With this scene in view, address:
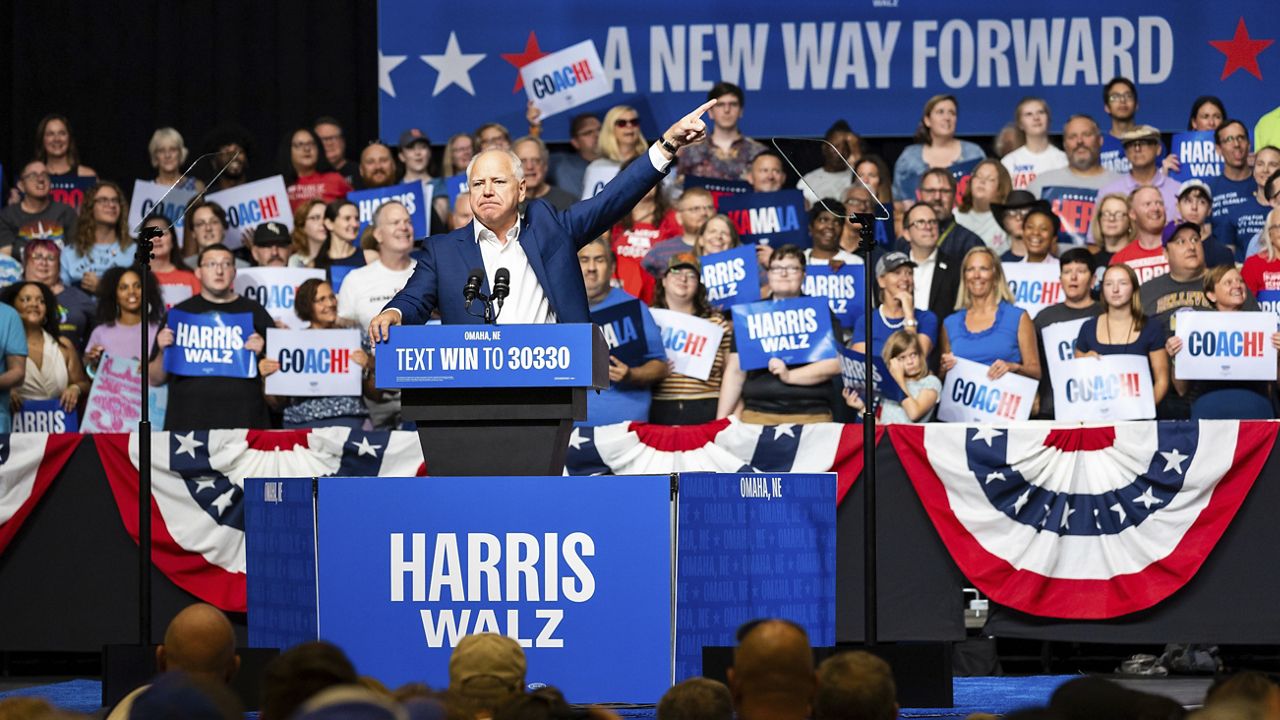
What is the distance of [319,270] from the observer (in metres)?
10.3

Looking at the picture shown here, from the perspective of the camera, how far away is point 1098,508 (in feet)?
26.5

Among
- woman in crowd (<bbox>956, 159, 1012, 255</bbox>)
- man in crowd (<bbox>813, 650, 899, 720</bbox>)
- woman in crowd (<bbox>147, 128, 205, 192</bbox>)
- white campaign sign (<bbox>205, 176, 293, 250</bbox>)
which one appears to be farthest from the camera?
woman in crowd (<bbox>147, 128, 205, 192</bbox>)

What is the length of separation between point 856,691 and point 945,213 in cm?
737

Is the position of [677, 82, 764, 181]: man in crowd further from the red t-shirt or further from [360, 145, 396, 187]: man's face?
the red t-shirt

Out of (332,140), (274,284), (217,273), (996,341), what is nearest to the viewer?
(996,341)

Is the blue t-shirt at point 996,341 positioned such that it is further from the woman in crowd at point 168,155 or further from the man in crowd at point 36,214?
the man in crowd at point 36,214

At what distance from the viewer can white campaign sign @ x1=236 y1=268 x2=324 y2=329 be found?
10211mm

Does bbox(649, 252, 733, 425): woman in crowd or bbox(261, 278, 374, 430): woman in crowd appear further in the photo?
bbox(261, 278, 374, 430): woman in crowd

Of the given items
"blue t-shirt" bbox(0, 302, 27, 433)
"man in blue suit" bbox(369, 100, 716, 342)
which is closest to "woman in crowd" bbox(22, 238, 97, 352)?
"blue t-shirt" bbox(0, 302, 27, 433)

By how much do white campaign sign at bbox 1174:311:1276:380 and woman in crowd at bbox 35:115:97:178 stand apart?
7.21m

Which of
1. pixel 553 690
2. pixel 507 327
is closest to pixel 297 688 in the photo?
pixel 553 690

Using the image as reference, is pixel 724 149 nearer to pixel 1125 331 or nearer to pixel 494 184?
pixel 1125 331

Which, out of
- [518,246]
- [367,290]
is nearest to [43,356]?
[367,290]

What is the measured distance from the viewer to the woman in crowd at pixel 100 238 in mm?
10797
